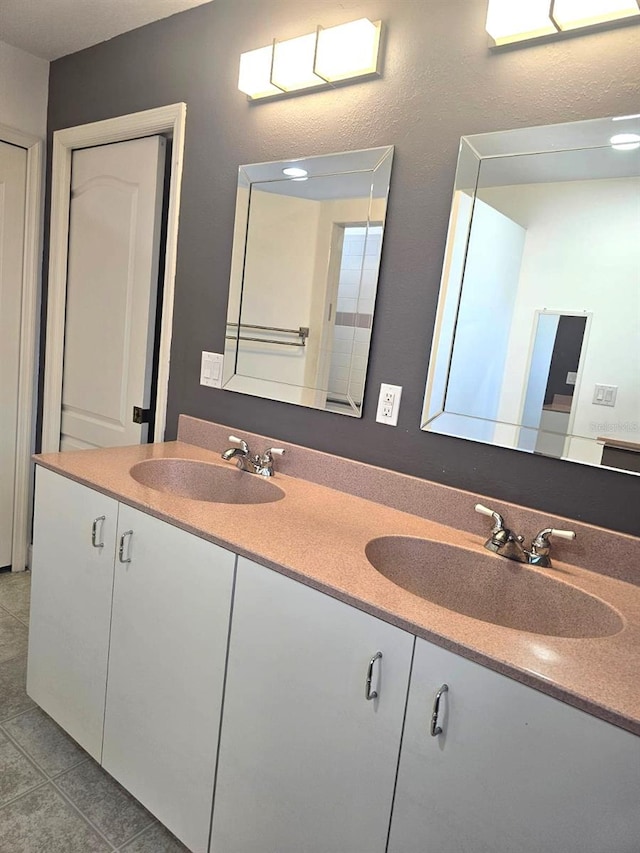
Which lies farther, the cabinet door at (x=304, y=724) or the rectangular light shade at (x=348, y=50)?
the rectangular light shade at (x=348, y=50)

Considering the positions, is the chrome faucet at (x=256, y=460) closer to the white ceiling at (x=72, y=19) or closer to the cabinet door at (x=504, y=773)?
the cabinet door at (x=504, y=773)

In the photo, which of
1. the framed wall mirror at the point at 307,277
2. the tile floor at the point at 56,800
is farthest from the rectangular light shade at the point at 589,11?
the tile floor at the point at 56,800

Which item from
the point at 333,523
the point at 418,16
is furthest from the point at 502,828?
the point at 418,16

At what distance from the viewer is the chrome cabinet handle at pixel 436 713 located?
920 mm

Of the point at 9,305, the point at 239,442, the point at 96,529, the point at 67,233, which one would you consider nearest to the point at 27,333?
the point at 9,305

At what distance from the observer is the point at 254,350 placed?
1.89 m

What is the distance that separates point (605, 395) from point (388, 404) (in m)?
0.56

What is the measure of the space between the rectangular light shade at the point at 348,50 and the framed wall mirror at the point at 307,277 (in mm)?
210

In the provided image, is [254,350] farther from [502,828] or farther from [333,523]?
[502,828]

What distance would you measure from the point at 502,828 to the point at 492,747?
0.40 feet

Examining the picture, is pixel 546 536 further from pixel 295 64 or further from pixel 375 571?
pixel 295 64

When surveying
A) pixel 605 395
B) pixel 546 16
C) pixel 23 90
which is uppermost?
pixel 23 90

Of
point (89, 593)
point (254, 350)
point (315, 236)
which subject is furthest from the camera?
point (254, 350)

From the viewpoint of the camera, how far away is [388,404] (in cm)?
160
